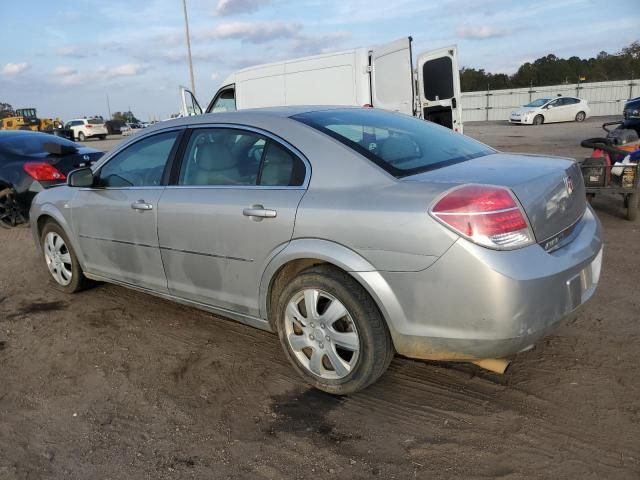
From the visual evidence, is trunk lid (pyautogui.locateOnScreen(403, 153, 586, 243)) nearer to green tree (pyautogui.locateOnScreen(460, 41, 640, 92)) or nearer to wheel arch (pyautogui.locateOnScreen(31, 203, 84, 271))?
wheel arch (pyautogui.locateOnScreen(31, 203, 84, 271))

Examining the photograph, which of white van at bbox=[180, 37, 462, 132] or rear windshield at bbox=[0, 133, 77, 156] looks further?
white van at bbox=[180, 37, 462, 132]

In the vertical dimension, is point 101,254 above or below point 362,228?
below

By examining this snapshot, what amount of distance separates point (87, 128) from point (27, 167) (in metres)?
34.5

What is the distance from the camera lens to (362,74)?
1048cm

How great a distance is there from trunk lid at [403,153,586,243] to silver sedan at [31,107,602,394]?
1cm

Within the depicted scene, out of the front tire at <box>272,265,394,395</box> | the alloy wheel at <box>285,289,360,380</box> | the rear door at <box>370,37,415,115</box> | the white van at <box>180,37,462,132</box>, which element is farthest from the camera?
the white van at <box>180,37,462,132</box>

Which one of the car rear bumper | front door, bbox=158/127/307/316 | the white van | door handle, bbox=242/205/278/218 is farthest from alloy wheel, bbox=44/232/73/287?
the white van

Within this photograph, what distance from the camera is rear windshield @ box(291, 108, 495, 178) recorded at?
9.59ft

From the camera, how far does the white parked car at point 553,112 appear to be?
28.0 m

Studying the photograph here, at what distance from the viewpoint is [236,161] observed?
11.1 ft

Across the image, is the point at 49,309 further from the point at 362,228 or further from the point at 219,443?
the point at 362,228

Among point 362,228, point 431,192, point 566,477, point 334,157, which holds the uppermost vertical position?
point 334,157

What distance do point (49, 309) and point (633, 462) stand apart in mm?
4380

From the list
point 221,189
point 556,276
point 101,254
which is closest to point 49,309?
point 101,254
